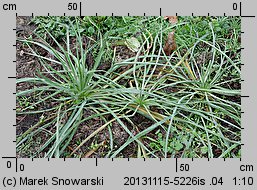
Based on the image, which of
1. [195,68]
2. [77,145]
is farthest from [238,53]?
[77,145]

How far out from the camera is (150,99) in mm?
1890

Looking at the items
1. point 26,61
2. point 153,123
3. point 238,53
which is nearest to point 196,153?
point 153,123

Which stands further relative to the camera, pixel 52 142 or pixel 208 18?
pixel 208 18

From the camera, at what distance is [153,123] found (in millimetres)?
1901

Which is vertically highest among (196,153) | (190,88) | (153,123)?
(190,88)

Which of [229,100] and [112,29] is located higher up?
[112,29]

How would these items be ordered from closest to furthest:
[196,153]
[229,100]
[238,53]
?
[196,153]
[229,100]
[238,53]

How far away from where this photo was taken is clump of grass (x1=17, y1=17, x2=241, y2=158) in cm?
182

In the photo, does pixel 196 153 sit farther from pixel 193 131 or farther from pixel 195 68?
pixel 195 68

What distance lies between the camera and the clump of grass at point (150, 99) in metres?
1.82

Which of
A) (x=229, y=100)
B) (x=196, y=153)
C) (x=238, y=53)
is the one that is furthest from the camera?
(x=238, y=53)

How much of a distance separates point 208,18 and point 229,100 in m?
0.50

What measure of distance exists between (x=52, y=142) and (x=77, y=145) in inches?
4.2

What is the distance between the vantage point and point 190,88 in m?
1.99
